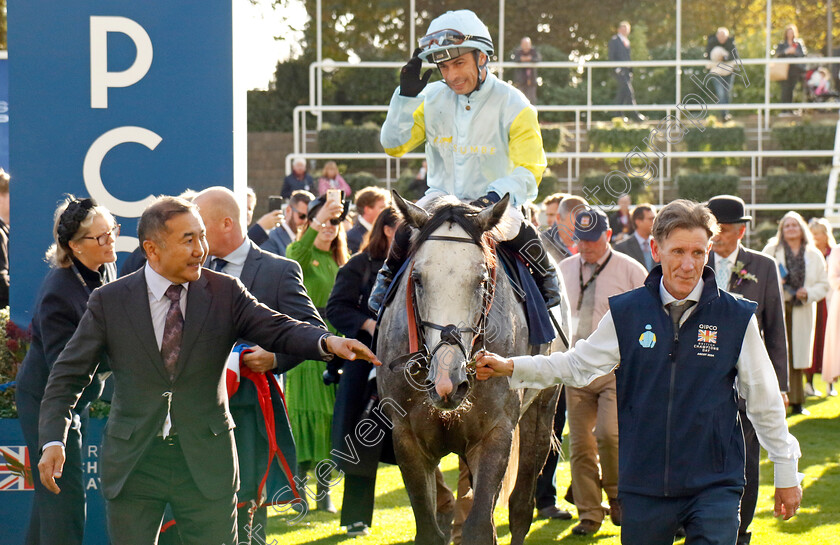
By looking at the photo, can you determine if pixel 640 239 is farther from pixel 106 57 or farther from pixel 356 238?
pixel 106 57

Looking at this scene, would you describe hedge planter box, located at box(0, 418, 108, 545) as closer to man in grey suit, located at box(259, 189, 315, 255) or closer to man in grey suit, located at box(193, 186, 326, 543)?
man in grey suit, located at box(193, 186, 326, 543)

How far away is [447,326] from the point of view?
4461 millimetres

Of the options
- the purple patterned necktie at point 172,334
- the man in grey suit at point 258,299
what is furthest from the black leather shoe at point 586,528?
the purple patterned necktie at point 172,334

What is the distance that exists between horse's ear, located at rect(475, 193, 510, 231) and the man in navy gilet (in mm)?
978

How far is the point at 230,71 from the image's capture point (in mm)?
6172

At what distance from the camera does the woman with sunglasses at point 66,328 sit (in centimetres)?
479

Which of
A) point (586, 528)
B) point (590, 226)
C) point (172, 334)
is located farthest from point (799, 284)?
point (172, 334)

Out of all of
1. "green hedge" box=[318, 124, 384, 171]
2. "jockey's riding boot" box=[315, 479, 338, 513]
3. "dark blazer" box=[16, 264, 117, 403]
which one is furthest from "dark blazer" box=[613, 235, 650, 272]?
"green hedge" box=[318, 124, 384, 171]

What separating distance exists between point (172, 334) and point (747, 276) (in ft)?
12.2

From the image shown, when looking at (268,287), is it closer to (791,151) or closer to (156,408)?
(156,408)

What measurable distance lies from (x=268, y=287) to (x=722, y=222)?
2.85m

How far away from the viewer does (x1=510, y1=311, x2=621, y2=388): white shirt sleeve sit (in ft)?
13.6

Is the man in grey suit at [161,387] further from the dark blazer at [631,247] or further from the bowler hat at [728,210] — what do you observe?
the dark blazer at [631,247]

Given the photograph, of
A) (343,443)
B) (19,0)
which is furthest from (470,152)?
(19,0)
